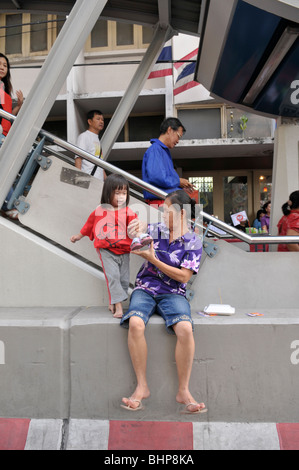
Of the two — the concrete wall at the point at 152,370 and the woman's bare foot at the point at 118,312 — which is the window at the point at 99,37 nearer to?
the woman's bare foot at the point at 118,312

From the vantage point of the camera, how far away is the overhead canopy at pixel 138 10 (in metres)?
6.69

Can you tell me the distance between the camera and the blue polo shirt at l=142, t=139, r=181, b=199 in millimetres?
4422

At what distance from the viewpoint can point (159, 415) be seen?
3.05m

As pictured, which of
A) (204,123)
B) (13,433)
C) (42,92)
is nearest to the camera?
(13,433)

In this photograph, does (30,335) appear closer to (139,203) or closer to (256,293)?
(139,203)

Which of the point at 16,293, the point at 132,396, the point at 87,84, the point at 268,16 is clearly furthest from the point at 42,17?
the point at 132,396

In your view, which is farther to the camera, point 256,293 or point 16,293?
point 256,293

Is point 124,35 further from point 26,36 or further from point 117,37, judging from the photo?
point 26,36

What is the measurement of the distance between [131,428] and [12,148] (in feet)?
9.00

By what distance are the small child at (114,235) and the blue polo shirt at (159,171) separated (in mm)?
863

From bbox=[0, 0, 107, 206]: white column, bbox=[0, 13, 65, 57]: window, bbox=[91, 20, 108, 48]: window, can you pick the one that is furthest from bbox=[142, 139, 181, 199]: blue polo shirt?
bbox=[0, 13, 65, 57]: window

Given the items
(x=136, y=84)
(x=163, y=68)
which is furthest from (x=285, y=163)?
(x=163, y=68)

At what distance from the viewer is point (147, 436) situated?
294cm

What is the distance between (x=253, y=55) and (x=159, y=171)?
237 centimetres
